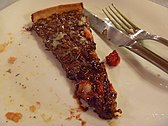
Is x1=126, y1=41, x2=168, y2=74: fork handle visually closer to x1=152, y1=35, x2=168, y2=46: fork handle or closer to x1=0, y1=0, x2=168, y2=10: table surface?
x1=152, y1=35, x2=168, y2=46: fork handle

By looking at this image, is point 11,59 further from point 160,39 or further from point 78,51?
point 160,39

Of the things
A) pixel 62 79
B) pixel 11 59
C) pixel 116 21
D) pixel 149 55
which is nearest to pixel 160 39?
pixel 149 55

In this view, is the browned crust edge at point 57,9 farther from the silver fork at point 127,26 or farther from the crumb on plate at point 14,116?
the crumb on plate at point 14,116

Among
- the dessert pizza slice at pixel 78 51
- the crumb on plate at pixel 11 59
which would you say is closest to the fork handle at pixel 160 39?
the dessert pizza slice at pixel 78 51

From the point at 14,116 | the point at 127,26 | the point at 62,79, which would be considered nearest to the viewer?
the point at 14,116

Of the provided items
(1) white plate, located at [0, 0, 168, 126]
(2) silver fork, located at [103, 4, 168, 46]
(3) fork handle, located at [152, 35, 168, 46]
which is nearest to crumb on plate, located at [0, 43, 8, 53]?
(1) white plate, located at [0, 0, 168, 126]

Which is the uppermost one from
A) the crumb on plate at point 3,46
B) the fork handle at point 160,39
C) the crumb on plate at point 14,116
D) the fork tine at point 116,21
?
the fork tine at point 116,21

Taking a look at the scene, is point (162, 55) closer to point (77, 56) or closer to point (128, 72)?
point (128, 72)

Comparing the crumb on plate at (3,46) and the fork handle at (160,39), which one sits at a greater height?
the crumb on plate at (3,46)
